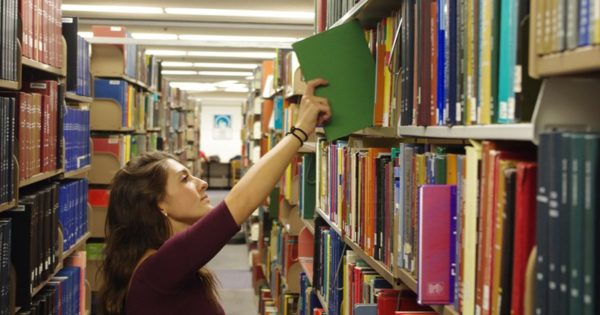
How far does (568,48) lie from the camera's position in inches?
34.4

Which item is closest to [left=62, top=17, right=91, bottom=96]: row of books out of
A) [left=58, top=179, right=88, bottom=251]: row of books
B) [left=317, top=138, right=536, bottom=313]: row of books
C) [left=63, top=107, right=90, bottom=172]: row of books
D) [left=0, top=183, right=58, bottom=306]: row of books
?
[left=63, top=107, right=90, bottom=172]: row of books

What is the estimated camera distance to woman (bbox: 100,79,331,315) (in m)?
1.81

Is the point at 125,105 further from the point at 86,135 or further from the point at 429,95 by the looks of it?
the point at 429,95

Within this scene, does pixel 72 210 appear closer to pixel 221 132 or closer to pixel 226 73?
pixel 226 73

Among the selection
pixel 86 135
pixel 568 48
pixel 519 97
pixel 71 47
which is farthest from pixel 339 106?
pixel 86 135

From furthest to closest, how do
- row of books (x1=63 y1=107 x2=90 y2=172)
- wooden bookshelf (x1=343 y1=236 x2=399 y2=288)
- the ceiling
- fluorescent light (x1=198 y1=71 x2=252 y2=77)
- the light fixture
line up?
fluorescent light (x1=198 y1=71 x2=252 y2=77) → the light fixture → the ceiling → row of books (x1=63 y1=107 x2=90 y2=172) → wooden bookshelf (x1=343 y1=236 x2=399 y2=288)

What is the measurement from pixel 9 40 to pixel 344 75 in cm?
141

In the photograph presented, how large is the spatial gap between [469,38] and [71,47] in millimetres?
3168

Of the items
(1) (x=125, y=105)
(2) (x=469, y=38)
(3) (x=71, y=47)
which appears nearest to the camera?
(2) (x=469, y=38)

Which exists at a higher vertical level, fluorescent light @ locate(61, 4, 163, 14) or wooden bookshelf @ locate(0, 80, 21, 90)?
fluorescent light @ locate(61, 4, 163, 14)

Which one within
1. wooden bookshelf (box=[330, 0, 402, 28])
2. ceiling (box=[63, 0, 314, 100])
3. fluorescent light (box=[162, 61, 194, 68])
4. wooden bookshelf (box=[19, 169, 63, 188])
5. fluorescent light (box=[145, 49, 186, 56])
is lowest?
wooden bookshelf (box=[19, 169, 63, 188])

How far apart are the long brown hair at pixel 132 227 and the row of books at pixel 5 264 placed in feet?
1.98

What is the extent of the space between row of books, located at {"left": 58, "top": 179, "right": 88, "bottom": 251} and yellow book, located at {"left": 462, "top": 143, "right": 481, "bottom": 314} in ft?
9.13

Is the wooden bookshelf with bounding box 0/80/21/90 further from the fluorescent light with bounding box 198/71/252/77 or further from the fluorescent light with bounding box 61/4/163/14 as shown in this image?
the fluorescent light with bounding box 198/71/252/77
